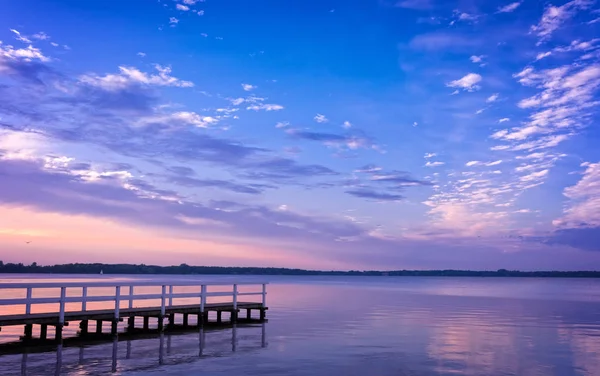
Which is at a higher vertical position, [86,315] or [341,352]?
[86,315]

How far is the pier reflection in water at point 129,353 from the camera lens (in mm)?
20391

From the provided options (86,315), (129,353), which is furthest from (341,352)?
(86,315)

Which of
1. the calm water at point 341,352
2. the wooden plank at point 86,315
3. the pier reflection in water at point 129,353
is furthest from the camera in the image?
the wooden plank at point 86,315

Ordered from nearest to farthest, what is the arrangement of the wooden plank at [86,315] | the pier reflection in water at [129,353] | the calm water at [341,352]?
the pier reflection in water at [129,353] < the calm water at [341,352] < the wooden plank at [86,315]

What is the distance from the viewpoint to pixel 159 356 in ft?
77.7

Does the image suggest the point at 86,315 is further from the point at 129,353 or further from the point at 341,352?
the point at 341,352

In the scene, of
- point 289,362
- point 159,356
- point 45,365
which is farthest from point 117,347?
point 289,362

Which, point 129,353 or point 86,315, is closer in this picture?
point 129,353

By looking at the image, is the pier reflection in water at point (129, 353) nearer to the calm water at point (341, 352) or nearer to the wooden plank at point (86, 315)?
the calm water at point (341, 352)

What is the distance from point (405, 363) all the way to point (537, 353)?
25.4ft

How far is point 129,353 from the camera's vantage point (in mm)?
24328

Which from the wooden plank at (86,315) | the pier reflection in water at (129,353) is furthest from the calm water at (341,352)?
the wooden plank at (86,315)

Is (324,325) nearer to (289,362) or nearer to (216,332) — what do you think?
(216,332)

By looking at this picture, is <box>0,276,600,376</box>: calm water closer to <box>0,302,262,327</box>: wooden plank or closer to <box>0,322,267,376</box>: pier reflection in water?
<box>0,322,267,376</box>: pier reflection in water
